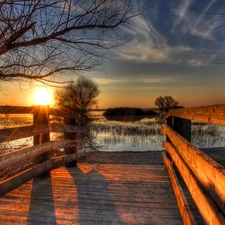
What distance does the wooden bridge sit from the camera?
71.8 inches

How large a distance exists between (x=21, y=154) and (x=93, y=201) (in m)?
1.31

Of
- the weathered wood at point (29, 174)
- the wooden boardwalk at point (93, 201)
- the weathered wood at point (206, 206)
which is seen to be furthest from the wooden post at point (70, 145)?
the weathered wood at point (206, 206)

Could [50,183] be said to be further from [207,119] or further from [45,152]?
[207,119]

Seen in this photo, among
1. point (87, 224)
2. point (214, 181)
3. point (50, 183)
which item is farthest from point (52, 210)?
point (214, 181)

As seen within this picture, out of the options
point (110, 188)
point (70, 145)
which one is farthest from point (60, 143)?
point (110, 188)

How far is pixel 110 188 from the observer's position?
374 cm

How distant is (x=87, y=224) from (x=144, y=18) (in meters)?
3.83

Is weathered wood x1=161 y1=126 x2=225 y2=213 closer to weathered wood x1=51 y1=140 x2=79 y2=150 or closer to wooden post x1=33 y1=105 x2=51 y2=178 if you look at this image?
wooden post x1=33 y1=105 x2=51 y2=178

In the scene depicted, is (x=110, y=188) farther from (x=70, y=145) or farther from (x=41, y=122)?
(x=70, y=145)

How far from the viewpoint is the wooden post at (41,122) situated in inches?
164

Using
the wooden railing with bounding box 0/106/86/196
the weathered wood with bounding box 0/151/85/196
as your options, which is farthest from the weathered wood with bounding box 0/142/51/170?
the weathered wood with bounding box 0/151/85/196

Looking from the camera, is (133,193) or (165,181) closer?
(133,193)

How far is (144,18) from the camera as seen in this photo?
4.57m

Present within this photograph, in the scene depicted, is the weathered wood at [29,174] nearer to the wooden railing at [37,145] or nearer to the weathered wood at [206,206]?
the wooden railing at [37,145]
